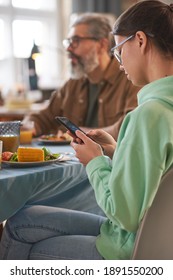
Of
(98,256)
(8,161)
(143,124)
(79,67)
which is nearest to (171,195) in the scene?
(143,124)

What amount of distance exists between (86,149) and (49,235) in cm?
29

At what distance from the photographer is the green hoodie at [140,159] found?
95 cm

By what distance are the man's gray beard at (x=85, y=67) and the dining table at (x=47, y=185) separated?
828 mm

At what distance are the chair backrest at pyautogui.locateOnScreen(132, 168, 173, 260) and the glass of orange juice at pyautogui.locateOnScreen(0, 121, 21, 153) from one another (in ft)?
2.12

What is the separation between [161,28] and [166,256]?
0.54 m

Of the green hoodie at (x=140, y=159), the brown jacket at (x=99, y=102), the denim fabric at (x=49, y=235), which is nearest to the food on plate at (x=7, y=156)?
the denim fabric at (x=49, y=235)

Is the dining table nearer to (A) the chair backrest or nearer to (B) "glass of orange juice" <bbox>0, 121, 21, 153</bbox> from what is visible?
(B) "glass of orange juice" <bbox>0, 121, 21, 153</bbox>

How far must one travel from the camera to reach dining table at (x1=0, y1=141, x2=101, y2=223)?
123 cm

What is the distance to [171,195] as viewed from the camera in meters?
0.98

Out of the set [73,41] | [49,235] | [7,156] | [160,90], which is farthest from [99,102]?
[160,90]

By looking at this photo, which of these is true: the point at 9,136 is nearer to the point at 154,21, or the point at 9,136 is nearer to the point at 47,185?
the point at 47,185

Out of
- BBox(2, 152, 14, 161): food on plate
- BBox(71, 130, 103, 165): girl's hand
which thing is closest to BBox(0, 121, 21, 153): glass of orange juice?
BBox(2, 152, 14, 161): food on plate

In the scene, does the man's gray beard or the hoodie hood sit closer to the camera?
the hoodie hood
